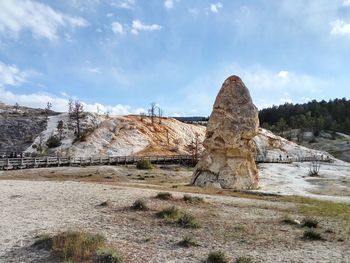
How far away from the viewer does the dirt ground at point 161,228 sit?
13180mm

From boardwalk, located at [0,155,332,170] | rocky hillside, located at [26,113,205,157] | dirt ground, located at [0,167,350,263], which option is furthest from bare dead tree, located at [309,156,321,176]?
dirt ground, located at [0,167,350,263]

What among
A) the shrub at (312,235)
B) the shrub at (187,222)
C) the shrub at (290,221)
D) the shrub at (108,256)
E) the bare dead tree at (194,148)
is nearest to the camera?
the shrub at (108,256)

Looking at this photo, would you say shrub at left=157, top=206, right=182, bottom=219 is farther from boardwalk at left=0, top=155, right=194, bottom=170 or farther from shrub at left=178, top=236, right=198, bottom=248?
boardwalk at left=0, top=155, right=194, bottom=170

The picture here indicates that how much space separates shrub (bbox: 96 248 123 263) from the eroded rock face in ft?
96.2

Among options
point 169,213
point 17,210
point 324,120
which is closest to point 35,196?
point 17,210

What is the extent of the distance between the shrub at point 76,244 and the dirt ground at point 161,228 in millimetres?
407

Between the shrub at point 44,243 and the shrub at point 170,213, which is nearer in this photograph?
the shrub at point 44,243

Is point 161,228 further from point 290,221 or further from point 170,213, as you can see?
point 290,221

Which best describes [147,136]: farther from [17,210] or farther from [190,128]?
[17,210]

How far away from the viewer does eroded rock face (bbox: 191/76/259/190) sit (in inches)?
1645

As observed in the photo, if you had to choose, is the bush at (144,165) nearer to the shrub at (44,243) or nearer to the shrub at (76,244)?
the shrub at (76,244)

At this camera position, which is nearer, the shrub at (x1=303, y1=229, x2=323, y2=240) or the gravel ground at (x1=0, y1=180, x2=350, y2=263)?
the gravel ground at (x1=0, y1=180, x2=350, y2=263)

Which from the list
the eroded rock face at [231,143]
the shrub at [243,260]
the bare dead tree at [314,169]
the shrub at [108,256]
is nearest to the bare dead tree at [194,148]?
the bare dead tree at [314,169]

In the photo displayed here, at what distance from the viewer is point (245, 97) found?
43.8m
